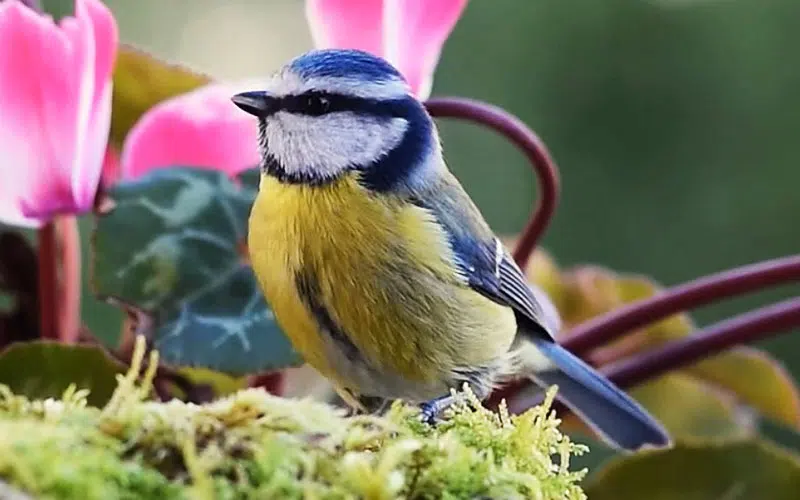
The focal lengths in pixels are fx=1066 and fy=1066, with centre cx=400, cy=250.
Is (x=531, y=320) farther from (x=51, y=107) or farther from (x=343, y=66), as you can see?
(x=51, y=107)

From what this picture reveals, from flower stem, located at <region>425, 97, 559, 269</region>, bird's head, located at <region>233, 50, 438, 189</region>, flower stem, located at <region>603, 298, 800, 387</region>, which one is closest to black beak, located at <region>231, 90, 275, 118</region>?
bird's head, located at <region>233, 50, 438, 189</region>

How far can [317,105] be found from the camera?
80 centimetres

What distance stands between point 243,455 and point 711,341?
488mm

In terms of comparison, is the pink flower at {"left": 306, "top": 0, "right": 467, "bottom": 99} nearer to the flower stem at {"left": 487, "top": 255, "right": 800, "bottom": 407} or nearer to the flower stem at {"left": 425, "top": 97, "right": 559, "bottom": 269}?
the flower stem at {"left": 425, "top": 97, "right": 559, "bottom": 269}

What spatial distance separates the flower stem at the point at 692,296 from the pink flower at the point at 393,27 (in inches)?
8.4

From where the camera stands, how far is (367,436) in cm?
40

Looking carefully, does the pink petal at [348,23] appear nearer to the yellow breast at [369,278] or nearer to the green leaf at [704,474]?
the yellow breast at [369,278]

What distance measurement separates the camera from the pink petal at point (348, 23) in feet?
2.33

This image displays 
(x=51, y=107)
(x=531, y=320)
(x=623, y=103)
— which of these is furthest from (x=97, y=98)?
(x=623, y=103)

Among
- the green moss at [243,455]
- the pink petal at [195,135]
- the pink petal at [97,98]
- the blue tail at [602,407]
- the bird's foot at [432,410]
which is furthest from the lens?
the blue tail at [602,407]

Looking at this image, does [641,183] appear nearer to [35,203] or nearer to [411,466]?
[35,203]

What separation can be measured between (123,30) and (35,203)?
9.58 feet

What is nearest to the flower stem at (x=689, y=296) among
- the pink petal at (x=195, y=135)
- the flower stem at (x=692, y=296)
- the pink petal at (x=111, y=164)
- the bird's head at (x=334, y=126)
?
the flower stem at (x=692, y=296)

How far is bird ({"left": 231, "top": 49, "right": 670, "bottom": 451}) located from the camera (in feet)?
2.32
